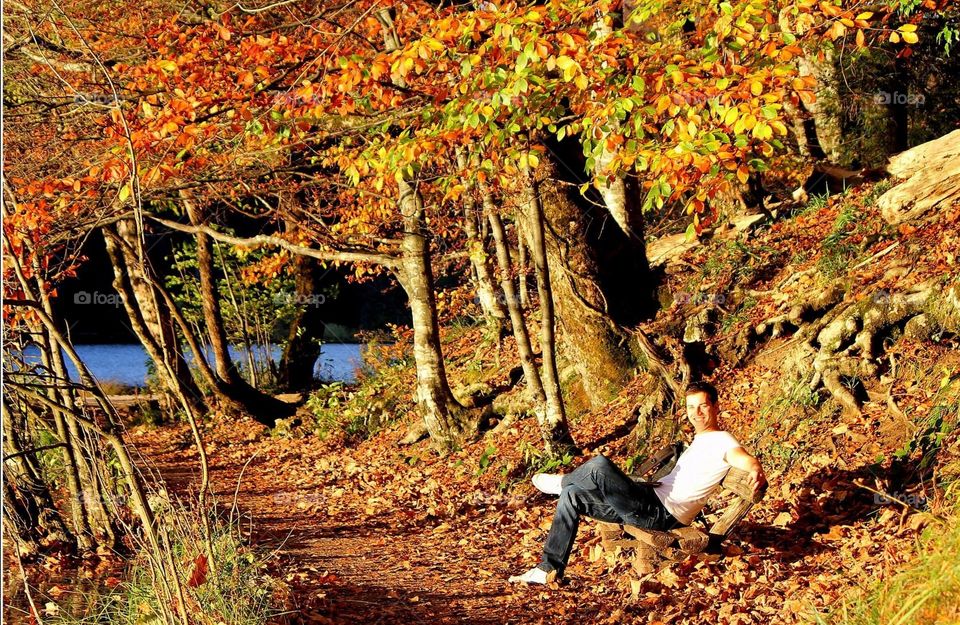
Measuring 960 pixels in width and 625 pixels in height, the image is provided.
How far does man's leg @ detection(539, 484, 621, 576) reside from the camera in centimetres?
563

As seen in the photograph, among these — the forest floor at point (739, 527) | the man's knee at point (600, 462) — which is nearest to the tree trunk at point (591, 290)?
the forest floor at point (739, 527)

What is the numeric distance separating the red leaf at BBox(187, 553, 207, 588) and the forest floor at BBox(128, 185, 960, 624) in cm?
66

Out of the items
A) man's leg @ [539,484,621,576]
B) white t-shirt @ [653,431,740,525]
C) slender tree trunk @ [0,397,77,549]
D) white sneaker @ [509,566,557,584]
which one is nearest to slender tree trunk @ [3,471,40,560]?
slender tree trunk @ [0,397,77,549]

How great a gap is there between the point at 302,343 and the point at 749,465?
13.4 m

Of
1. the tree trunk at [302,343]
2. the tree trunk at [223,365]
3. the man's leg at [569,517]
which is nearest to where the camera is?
the man's leg at [569,517]

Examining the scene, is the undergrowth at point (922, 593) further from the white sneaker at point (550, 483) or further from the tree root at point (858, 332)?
the tree root at point (858, 332)

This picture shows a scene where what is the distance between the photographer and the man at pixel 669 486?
5.48 m

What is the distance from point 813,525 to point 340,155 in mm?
7121

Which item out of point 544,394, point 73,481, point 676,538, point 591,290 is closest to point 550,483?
point 676,538

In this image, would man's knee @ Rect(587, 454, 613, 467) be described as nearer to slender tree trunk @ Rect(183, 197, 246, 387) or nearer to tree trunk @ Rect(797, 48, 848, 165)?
tree trunk @ Rect(797, 48, 848, 165)

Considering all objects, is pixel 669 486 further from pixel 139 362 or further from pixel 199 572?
pixel 139 362

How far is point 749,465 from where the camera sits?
5.21m

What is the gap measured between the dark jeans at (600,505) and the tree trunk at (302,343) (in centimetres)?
1187

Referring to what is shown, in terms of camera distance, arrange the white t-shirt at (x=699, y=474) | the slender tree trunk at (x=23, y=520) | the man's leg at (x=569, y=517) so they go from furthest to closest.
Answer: the slender tree trunk at (x=23, y=520), the man's leg at (x=569, y=517), the white t-shirt at (x=699, y=474)
